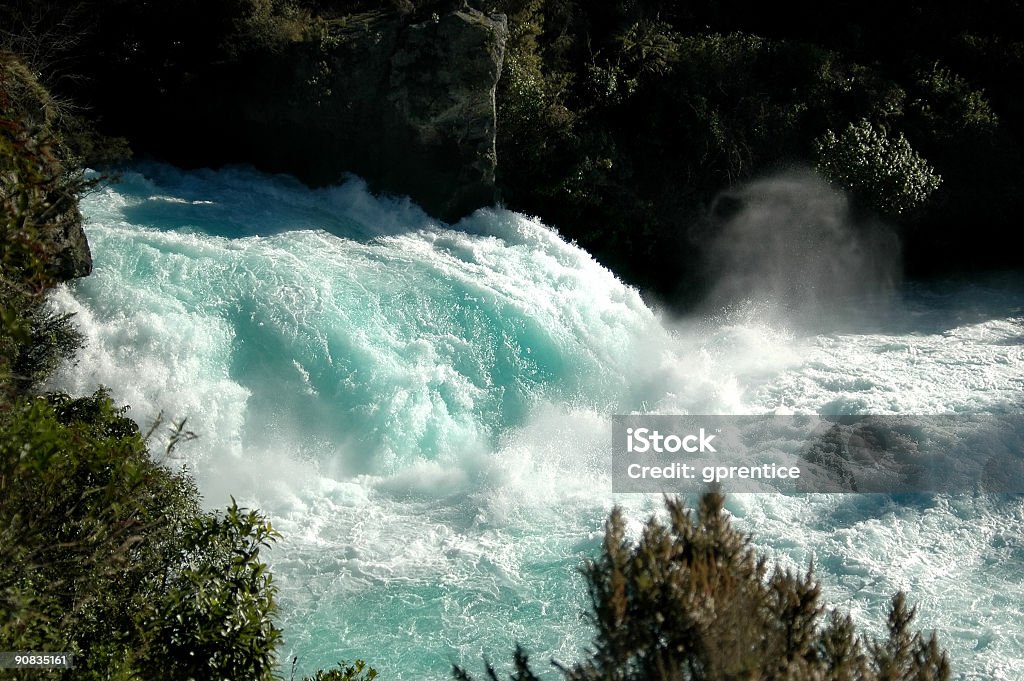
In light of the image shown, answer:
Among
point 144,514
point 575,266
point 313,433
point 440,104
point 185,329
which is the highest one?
point 440,104

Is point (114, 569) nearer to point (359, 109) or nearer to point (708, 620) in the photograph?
point (708, 620)

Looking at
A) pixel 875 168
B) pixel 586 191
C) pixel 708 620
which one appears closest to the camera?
pixel 708 620

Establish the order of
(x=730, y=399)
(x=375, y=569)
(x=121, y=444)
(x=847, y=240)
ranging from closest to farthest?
(x=121, y=444)
(x=375, y=569)
(x=730, y=399)
(x=847, y=240)

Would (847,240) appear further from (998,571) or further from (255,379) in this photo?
(255,379)

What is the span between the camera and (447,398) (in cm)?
1316

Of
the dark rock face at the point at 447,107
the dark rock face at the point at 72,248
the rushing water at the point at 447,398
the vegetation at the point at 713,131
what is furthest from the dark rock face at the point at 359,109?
the dark rock face at the point at 72,248

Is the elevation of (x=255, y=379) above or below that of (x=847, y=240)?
below

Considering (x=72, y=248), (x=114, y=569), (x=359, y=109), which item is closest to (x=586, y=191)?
(x=359, y=109)

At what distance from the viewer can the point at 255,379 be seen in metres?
12.2

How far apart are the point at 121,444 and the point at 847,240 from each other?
1666 centimetres

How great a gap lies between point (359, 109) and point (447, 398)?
21.1ft

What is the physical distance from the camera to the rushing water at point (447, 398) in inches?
401

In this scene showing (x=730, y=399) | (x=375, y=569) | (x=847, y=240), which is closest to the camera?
(x=375, y=569)

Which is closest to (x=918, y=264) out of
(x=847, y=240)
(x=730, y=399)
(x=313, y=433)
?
(x=847, y=240)
